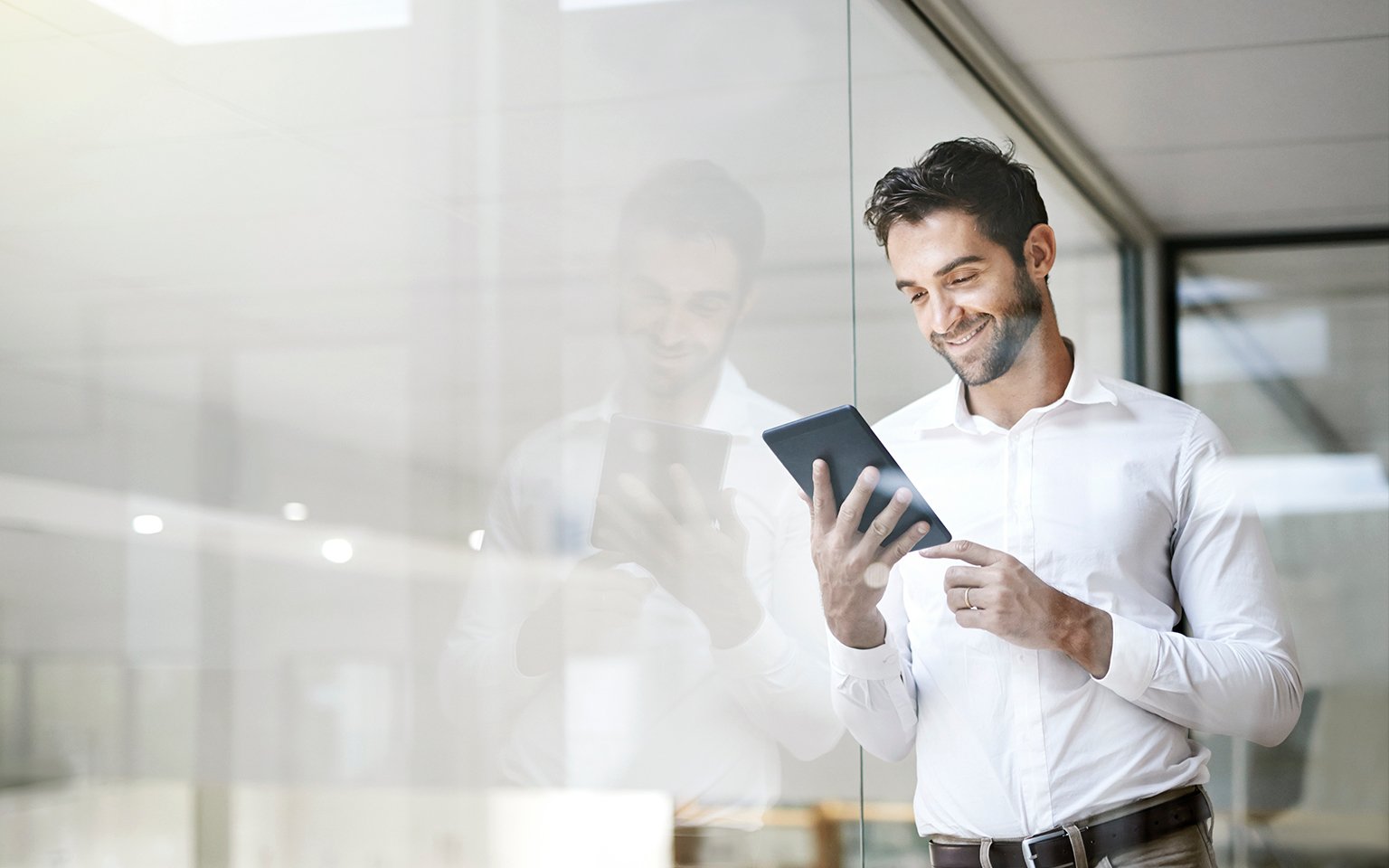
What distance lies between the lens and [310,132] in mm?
1740

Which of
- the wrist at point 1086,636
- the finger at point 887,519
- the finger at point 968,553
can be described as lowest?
the wrist at point 1086,636

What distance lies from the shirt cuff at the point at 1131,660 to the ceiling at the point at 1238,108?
1.76ft

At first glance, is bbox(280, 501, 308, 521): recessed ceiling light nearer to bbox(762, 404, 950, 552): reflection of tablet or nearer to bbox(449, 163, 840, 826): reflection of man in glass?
bbox(449, 163, 840, 826): reflection of man in glass

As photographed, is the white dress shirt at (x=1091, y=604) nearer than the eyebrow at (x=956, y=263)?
Yes

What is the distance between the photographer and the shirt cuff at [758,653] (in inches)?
68.7

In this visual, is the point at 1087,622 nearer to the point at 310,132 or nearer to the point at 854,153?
the point at 854,153

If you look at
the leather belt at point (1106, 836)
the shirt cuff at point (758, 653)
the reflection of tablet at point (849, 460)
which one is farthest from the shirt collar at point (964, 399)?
the leather belt at point (1106, 836)

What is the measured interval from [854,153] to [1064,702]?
788mm

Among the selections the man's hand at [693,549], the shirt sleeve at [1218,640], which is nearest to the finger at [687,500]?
the man's hand at [693,549]

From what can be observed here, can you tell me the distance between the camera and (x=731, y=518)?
1.75 metres

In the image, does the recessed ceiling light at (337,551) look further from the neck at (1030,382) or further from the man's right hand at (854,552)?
the neck at (1030,382)

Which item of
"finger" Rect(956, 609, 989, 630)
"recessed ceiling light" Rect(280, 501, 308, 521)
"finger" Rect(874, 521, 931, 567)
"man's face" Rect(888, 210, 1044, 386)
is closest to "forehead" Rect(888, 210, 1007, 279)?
"man's face" Rect(888, 210, 1044, 386)

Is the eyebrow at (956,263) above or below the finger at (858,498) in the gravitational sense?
above

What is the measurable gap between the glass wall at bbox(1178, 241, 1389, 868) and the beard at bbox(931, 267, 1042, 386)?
0.20m
